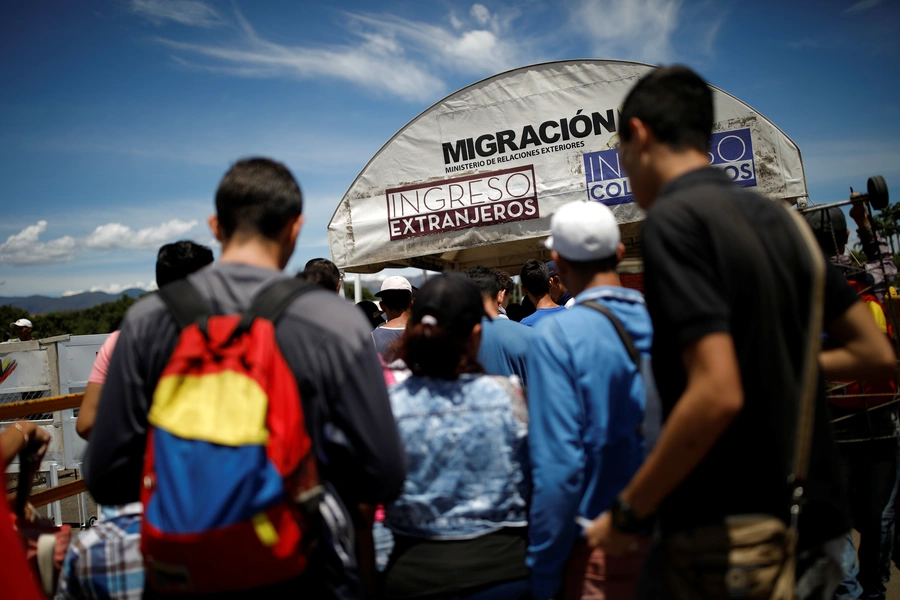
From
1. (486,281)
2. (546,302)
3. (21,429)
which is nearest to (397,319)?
(486,281)

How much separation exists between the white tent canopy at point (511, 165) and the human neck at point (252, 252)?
5090 millimetres

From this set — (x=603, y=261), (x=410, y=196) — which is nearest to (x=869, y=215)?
(x=603, y=261)

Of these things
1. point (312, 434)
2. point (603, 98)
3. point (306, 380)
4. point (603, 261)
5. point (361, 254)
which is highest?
point (603, 98)

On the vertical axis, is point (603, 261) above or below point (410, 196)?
below

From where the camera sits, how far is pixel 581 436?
1891 millimetres

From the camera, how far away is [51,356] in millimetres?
6312

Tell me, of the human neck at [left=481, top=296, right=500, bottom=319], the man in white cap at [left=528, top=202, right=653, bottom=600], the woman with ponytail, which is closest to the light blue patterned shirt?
the woman with ponytail

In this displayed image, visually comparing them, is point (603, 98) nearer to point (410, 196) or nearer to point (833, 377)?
point (410, 196)

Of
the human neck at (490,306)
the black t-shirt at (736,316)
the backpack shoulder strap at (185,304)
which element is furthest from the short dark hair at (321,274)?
the black t-shirt at (736,316)

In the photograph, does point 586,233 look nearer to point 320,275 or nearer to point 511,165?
point 320,275

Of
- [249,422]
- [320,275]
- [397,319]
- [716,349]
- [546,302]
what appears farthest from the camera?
[546,302]

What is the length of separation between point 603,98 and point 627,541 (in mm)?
6081

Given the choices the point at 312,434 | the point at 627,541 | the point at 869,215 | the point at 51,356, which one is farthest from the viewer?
the point at 51,356

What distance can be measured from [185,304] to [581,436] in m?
1.25
